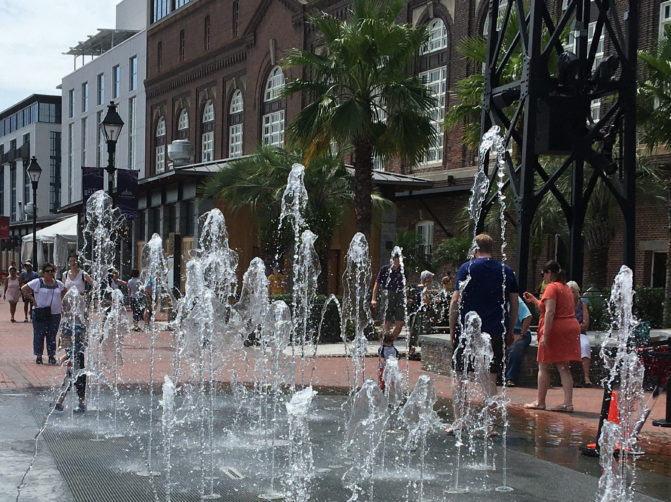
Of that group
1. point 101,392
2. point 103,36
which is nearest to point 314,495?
point 101,392

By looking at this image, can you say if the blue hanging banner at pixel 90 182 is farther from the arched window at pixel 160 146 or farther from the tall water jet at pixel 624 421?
the arched window at pixel 160 146

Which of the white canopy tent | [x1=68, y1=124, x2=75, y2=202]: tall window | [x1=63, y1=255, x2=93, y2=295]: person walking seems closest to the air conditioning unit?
the white canopy tent

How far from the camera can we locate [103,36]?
6369 centimetres

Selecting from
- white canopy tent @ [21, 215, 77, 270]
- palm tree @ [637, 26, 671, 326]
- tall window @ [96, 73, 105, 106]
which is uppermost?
tall window @ [96, 73, 105, 106]

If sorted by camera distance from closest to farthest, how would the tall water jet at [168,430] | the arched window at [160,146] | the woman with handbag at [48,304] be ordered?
the tall water jet at [168,430] < the woman with handbag at [48,304] < the arched window at [160,146]

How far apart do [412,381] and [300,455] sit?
16.9ft

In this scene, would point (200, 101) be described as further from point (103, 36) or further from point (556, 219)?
point (556, 219)

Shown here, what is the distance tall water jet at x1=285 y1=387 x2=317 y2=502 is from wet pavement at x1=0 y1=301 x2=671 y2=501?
1529 millimetres

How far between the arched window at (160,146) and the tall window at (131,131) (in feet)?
10.8

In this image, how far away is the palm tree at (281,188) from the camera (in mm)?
23219

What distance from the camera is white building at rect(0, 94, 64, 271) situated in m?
79.1

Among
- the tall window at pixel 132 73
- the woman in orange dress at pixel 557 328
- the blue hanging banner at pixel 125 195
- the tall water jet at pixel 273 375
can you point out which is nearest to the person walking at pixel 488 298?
the woman in orange dress at pixel 557 328

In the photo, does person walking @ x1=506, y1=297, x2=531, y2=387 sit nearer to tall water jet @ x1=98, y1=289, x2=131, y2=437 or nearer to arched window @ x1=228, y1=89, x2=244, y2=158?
tall water jet @ x1=98, y1=289, x2=131, y2=437

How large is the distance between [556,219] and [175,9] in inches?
1374
